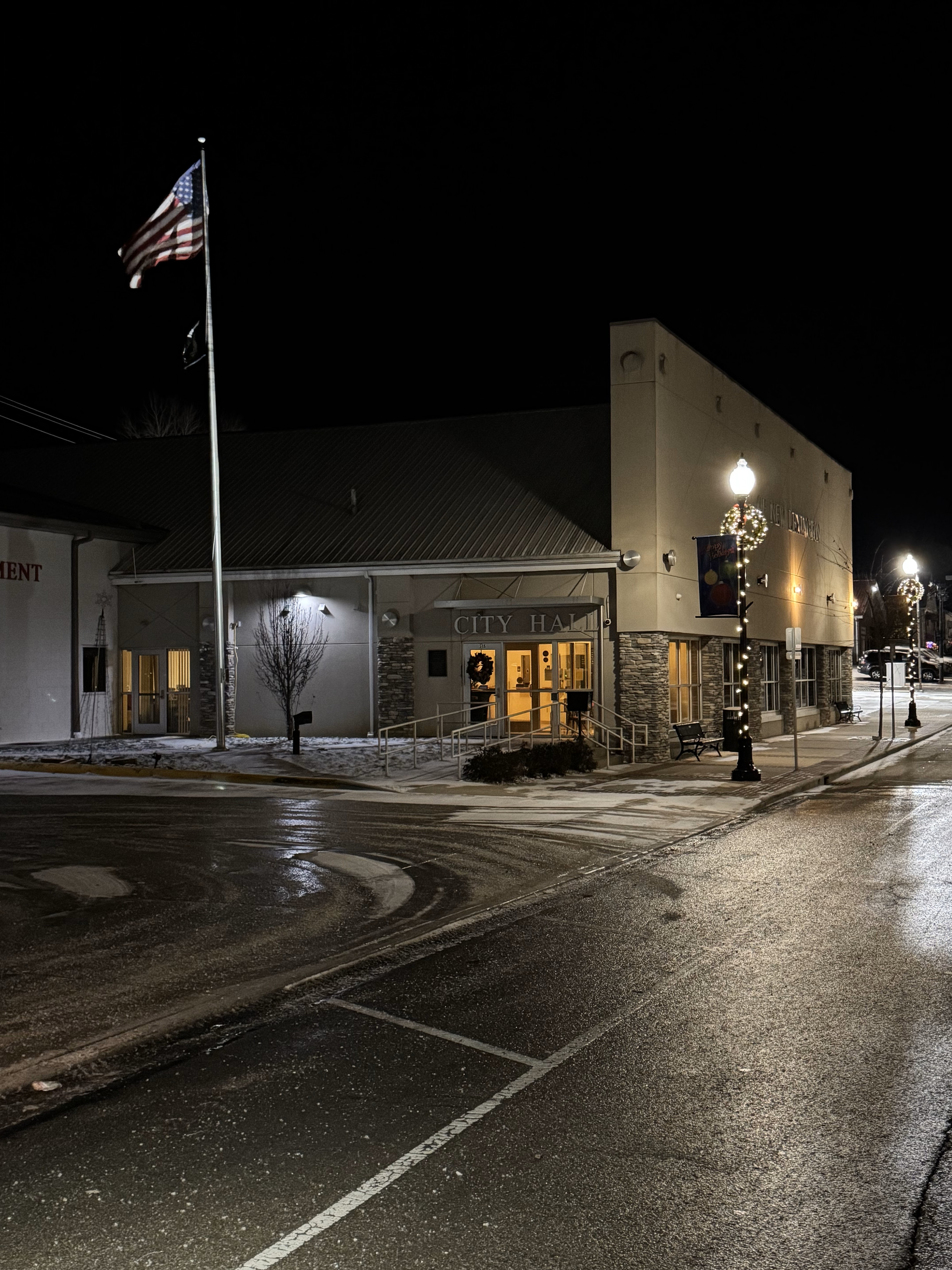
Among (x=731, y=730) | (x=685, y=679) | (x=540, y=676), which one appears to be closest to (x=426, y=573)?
(x=540, y=676)

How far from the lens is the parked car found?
77.1 m

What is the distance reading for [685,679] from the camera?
29.6m

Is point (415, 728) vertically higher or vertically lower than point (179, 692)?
lower

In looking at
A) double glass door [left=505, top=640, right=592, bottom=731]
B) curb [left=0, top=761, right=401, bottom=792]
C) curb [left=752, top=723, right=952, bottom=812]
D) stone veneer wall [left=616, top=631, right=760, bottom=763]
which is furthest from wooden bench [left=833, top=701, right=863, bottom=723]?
curb [left=0, top=761, right=401, bottom=792]

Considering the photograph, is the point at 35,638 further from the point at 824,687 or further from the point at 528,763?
the point at 824,687

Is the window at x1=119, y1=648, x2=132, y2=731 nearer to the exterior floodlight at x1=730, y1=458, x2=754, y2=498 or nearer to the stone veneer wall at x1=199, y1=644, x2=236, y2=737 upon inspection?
the stone veneer wall at x1=199, y1=644, x2=236, y2=737

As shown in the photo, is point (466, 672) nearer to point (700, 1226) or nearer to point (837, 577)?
→ point (837, 577)

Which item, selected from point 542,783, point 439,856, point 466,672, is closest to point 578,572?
point 466,672

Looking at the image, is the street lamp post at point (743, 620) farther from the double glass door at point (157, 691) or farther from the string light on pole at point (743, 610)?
the double glass door at point (157, 691)

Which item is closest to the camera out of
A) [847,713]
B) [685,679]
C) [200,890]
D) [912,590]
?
[200,890]

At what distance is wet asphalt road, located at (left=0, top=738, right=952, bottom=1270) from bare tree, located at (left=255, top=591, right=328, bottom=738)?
67.2ft

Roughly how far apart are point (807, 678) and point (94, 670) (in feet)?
75.4

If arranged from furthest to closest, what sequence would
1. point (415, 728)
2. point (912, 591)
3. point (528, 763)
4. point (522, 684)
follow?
point (912, 591) < point (522, 684) < point (415, 728) < point (528, 763)

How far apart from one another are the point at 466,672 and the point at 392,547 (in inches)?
144
